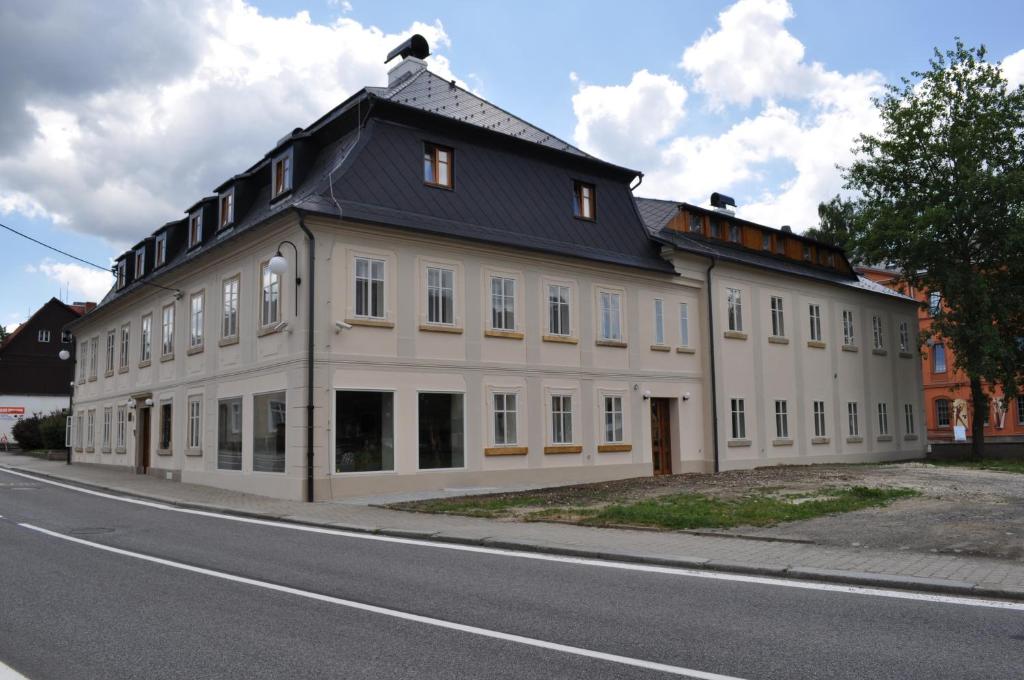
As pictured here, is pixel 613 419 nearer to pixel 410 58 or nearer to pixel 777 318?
pixel 777 318

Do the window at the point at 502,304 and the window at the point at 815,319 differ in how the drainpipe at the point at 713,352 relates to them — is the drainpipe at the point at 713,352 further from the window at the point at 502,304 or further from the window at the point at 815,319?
the window at the point at 502,304

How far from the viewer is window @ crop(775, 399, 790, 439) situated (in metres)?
29.5

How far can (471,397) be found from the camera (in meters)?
21.1

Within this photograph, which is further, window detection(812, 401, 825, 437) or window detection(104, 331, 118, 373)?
window detection(104, 331, 118, 373)

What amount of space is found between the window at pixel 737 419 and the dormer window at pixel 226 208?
661 inches

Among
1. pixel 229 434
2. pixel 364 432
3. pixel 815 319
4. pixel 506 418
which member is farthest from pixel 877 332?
pixel 229 434

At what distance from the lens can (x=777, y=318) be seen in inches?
1196

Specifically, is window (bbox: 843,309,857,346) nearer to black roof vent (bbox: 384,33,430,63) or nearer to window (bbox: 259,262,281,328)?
black roof vent (bbox: 384,33,430,63)

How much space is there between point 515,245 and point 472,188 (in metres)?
1.92

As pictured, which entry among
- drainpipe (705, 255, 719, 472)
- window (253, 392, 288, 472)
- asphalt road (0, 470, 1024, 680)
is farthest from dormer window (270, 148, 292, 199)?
drainpipe (705, 255, 719, 472)

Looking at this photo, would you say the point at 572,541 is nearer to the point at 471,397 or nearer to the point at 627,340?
the point at 471,397

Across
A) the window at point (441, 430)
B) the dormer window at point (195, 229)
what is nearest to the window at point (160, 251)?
the dormer window at point (195, 229)

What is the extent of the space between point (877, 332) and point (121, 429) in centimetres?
3059

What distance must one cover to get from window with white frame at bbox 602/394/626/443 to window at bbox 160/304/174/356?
1348 centimetres
